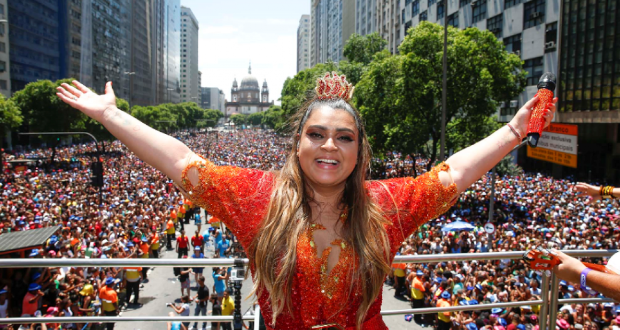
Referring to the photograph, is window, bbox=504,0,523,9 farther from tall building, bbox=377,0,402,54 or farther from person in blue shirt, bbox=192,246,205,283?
person in blue shirt, bbox=192,246,205,283

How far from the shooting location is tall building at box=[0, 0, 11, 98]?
46.3 meters

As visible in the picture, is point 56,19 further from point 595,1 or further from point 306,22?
point 306,22

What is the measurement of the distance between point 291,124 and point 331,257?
0.78m

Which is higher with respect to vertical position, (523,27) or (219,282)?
(523,27)

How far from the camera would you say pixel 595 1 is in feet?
83.4

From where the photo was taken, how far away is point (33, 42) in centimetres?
5322

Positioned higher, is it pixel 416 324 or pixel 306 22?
pixel 306 22

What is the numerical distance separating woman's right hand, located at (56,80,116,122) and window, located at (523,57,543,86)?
1305 inches

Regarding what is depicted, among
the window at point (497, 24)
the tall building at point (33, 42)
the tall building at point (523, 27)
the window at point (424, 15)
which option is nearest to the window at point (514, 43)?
the tall building at point (523, 27)

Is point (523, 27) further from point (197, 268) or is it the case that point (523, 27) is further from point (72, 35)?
point (72, 35)

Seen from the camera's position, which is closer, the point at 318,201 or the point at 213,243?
the point at 318,201

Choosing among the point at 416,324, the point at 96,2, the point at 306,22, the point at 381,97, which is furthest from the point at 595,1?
the point at 306,22

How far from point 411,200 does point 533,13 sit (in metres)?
33.5

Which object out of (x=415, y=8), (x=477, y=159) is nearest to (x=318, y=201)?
(x=477, y=159)
